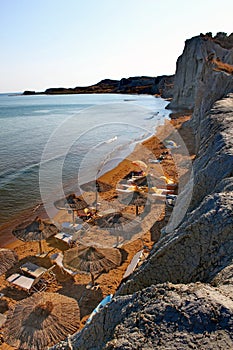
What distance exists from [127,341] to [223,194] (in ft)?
Result: 9.05

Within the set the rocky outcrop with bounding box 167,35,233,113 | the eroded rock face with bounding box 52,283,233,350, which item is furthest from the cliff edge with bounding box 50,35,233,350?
the rocky outcrop with bounding box 167,35,233,113

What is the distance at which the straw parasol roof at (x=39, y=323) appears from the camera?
5512 mm

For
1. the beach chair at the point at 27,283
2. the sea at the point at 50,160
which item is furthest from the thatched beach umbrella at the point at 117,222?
the sea at the point at 50,160

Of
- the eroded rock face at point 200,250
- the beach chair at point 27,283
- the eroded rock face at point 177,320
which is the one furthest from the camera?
→ the beach chair at point 27,283

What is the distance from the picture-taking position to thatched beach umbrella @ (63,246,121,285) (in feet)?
24.9

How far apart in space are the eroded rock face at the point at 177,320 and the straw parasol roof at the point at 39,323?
3.80m

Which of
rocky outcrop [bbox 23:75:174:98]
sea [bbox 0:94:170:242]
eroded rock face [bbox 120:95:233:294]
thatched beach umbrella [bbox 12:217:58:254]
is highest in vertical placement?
rocky outcrop [bbox 23:75:174:98]

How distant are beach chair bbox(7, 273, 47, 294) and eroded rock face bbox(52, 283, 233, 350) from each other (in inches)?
261

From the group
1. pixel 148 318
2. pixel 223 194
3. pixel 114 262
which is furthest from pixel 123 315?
pixel 114 262

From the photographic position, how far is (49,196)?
Result: 1723cm

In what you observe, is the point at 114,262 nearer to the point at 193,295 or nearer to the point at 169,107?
the point at 193,295

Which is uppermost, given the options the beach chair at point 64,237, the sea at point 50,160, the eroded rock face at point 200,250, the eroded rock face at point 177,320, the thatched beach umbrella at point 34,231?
the eroded rock face at point 177,320

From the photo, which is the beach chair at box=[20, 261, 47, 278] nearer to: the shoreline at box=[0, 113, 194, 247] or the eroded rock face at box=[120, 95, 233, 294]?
the shoreline at box=[0, 113, 194, 247]

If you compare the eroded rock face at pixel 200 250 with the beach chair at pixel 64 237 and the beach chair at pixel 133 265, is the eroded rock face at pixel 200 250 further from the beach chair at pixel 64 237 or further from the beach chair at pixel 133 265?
the beach chair at pixel 64 237
